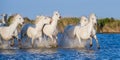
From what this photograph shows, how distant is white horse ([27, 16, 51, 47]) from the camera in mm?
32688

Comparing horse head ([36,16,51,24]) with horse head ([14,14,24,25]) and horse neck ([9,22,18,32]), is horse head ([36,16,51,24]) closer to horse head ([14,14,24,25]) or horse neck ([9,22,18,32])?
horse head ([14,14,24,25])

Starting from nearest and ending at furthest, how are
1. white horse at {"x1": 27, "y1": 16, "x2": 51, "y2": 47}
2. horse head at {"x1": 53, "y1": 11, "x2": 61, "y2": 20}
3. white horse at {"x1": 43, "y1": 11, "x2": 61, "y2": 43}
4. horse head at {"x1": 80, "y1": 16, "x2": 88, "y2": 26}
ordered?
1. white horse at {"x1": 27, "y1": 16, "x2": 51, "y2": 47}
2. white horse at {"x1": 43, "y1": 11, "x2": 61, "y2": 43}
3. horse head at {"x1": 53, "y1": 11, "x2": 61, "y2": 20}
4. horse head at {"x1": 80, "y1": 16, "x2": 88, "y2": 26}

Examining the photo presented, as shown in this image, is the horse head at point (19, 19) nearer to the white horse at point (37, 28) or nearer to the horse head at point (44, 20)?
the white horse at point (37, 28)

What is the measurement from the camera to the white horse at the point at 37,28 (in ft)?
107

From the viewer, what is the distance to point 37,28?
32812 mm

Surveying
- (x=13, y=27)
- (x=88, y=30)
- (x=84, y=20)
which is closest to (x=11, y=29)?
(x=13, y=27)

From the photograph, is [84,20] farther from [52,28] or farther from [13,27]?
[13,27]

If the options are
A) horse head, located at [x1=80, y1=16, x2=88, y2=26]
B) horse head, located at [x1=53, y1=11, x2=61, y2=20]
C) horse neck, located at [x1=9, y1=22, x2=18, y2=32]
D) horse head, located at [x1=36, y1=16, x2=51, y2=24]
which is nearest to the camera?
horse neck, located at [x1=9, y1=22, x2=18, y2=32]

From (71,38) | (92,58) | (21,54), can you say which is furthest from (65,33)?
(92,58)

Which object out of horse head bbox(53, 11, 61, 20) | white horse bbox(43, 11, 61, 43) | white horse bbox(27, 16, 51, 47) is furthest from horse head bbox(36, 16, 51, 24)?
horse head bbox(53, 11, 61, 20)

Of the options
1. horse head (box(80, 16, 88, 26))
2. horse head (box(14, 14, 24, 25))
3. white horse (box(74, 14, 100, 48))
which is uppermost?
horse head (box(14, 14, 24, 25))

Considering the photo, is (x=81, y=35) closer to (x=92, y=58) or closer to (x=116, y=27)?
(x=92, y=58)

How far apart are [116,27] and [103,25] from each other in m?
1.76

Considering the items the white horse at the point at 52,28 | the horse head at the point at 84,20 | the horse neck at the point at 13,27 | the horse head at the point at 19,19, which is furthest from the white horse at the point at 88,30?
the horse neck at the point at 13,27
